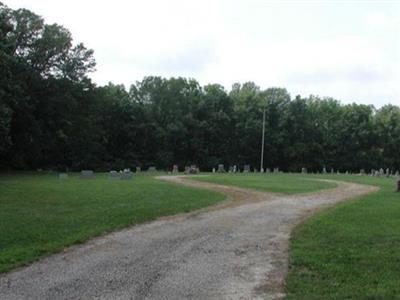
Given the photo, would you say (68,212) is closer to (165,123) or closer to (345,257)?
(345,257)

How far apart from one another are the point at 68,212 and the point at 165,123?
64.2m

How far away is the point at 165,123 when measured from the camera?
265ft

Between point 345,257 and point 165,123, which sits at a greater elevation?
point 165,123

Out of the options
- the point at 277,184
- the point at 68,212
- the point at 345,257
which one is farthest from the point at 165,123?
the point at 345,257

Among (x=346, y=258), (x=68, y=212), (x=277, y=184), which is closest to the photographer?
(x=346, y=258)

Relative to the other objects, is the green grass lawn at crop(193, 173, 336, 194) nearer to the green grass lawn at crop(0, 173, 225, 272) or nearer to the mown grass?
the green grass lawn at crop(0, 173, 225, 272)

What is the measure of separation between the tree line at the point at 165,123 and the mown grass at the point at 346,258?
42766 mm

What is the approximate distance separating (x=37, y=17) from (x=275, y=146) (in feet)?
131

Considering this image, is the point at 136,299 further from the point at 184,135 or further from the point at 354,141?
the point at 354,141

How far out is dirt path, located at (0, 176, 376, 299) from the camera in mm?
7863

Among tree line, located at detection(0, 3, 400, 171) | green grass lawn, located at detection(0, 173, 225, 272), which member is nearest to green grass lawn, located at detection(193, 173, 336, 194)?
green grass lawn, located at detection(0, 173, 225, 272)

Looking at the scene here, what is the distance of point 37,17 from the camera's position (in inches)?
2154

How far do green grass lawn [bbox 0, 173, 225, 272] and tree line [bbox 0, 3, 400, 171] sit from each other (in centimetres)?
3210

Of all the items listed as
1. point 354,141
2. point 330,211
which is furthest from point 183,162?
point 330,211
